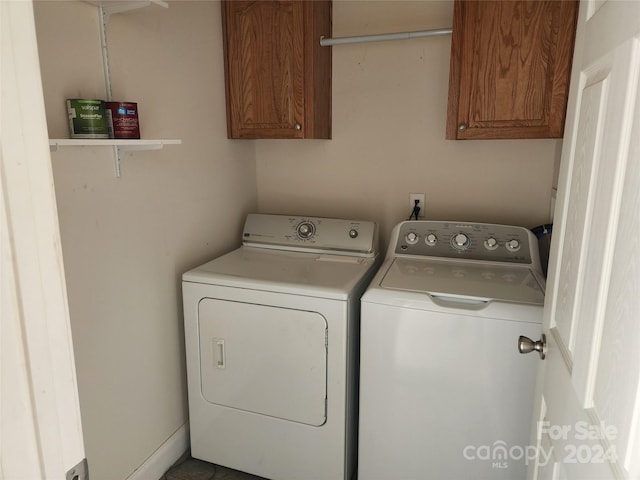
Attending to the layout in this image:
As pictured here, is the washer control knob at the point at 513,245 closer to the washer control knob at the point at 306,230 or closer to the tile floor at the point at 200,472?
the washer control knob at the point at 306,230

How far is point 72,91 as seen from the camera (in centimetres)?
136

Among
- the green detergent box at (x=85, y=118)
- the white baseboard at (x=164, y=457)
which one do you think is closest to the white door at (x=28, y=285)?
the green detergent box at (x=85, y=118)

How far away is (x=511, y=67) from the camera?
171 centimetres

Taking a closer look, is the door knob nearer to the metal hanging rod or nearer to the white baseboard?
the metal hanging rod

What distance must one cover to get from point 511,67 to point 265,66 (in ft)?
3.42

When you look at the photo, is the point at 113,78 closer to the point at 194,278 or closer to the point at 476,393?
the point at 194,278

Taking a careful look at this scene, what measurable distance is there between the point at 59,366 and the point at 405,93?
6.56 ft

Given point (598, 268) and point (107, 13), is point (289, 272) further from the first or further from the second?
point (598, 268)

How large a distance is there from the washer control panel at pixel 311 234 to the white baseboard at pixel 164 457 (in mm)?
948

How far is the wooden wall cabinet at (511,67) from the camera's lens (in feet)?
5.40

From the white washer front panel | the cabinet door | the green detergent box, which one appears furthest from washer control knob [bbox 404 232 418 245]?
the green detergent box

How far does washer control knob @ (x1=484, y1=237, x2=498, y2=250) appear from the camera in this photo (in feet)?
6.36

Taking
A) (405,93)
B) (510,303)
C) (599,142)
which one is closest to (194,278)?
(510,303)

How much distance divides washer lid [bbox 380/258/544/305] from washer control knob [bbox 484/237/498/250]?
0.25 ft
